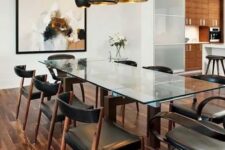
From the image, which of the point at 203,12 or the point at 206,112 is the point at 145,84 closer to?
the point at 206,112

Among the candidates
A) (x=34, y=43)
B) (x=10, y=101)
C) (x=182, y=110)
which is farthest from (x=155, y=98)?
(x=34, y=43)

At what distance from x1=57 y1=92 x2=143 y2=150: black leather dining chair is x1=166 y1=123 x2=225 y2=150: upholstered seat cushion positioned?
0.25 metres

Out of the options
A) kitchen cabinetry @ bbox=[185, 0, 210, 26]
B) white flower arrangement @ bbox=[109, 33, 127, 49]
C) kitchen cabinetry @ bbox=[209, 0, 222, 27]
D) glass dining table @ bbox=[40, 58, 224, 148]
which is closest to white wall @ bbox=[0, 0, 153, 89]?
white flower arrangement @ bbox=[109, 33, 127, 49]

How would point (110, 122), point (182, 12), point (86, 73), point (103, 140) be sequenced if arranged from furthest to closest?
point (182, 12), point (86, 73), point (110, 122), point (103, 140)

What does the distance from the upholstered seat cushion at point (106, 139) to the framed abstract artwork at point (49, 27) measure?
166 inches

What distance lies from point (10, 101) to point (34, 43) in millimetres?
1698

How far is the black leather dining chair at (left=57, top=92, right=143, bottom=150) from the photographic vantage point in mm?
1704

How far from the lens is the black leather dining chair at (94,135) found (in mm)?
1704

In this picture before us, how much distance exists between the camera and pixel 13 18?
5605 millimetres

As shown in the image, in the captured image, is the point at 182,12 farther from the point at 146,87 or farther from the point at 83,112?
the point at 83,112

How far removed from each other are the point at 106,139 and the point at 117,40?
15.7ft

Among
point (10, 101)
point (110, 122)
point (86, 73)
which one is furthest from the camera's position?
point (10, 101)

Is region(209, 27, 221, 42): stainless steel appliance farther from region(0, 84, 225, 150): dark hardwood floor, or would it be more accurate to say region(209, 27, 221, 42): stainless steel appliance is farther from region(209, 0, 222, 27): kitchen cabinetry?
region(0, 84, 225, 150): dark hardwood floor

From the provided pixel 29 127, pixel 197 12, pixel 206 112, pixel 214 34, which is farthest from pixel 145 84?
pixel 214 34
